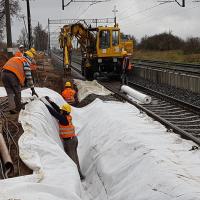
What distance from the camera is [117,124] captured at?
1041 cm

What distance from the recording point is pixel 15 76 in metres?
10.4

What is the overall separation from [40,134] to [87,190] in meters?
1.58

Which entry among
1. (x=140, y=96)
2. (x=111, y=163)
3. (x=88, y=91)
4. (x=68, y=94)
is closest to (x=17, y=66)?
(x=111, y=163)

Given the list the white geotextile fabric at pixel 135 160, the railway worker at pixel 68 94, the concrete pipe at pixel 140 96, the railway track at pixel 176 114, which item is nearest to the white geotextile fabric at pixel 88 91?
the railway track at pixel 176 114

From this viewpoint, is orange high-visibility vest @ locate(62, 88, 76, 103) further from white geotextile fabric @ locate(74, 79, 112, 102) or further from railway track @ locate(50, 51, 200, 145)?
white geotextile fabric @ locate(74, 79, 112, 102)

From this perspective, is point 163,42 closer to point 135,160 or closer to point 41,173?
point 135,160

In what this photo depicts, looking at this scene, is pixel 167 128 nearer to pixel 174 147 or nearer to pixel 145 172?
pixel 174 147

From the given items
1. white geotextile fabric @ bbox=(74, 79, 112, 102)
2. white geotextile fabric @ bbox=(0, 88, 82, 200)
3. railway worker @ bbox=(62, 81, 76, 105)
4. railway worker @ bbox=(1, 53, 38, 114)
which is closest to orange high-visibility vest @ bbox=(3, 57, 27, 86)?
railway worker @ bbox=(1, 53, 38, 114)

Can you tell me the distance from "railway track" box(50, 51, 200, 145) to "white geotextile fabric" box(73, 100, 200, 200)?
263mm

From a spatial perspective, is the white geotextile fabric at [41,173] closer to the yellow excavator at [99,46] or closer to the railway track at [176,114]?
the railway track at [176,114]

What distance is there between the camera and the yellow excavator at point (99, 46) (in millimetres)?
22922

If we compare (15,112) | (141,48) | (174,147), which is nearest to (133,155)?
(174,147)

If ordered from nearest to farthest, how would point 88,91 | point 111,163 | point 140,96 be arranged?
point 111,163 < point 140,96 < point 88,91

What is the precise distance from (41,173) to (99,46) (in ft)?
58.5
